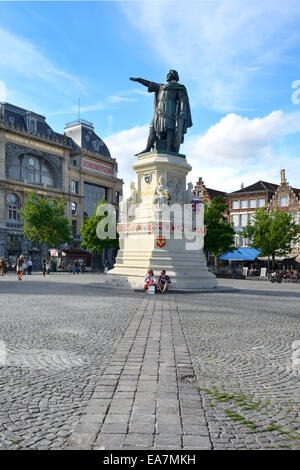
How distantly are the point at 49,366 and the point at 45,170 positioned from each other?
5740cm

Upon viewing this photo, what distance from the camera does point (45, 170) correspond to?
59531mm

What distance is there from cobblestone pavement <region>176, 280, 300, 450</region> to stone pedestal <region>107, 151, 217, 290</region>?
777cm

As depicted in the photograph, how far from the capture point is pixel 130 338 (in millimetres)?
7121

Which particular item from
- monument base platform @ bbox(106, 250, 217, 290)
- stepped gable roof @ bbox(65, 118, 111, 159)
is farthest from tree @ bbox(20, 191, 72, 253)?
monument base platform @ bbox(106, 250, 217, 290)

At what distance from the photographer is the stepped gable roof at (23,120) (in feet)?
179

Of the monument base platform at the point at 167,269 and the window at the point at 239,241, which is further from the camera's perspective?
the window at the point at 239,241

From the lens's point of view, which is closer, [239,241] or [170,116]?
[170,116]

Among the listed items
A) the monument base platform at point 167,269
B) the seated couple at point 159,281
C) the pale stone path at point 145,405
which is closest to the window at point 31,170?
the monument base platform at point 167,269

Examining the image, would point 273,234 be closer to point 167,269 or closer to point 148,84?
point 148,84

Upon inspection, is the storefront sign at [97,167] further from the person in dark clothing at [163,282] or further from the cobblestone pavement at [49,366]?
the cobblestone pavement at [49,366]

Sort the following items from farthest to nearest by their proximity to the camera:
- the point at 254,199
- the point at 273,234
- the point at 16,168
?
1. the point at 254,199
2. the point at 16,168
3. the point at 273,234

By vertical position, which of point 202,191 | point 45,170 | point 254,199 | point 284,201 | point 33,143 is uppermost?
point 33,143

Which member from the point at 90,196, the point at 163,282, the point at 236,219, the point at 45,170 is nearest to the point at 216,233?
the point at 236,219
